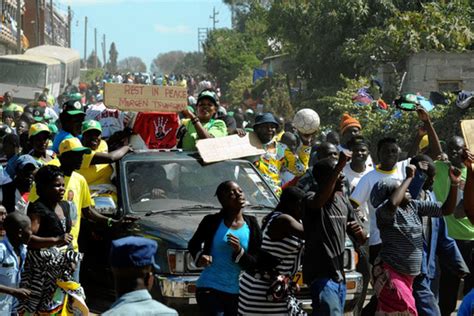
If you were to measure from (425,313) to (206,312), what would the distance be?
6.72ft

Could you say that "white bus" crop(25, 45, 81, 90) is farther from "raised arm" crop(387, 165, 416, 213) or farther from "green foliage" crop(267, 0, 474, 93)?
"raised arm" crop(387, 165, 416, 213)

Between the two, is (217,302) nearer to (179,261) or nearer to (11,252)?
(179,261)

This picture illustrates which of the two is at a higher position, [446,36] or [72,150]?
[446,36]

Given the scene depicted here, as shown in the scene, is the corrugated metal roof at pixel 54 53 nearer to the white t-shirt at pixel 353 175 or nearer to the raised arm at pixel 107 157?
the white t-shirt at pixel 353 175

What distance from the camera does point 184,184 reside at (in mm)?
9586

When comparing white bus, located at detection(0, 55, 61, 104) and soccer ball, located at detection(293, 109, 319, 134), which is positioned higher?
white bus, located at detection(0, 55, 61, 104)

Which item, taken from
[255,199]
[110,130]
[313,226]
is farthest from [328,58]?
[313,226]

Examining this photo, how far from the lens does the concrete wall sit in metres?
24.5

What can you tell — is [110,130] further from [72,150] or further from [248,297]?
[248,297]

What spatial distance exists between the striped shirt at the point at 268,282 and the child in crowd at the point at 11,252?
4.84 feet

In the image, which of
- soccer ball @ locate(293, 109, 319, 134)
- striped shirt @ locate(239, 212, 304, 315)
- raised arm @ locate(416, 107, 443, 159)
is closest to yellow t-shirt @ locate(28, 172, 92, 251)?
striped shirt @ locate(239, 212, 304, 315)

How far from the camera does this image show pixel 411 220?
27.9ft

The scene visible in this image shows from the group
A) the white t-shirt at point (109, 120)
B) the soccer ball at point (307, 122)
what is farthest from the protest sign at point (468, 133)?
the white t-shirt at point (109, 120)

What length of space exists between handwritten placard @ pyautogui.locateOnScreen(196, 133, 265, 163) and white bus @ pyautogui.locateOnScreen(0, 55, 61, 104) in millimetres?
29875
